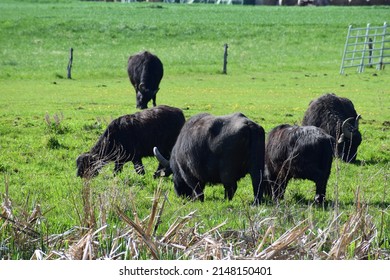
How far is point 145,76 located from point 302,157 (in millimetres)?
14090

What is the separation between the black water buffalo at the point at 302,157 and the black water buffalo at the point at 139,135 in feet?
9.22

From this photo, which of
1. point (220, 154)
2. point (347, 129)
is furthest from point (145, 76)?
point (220, 154)

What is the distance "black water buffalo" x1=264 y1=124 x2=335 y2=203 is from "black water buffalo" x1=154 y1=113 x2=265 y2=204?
44cm

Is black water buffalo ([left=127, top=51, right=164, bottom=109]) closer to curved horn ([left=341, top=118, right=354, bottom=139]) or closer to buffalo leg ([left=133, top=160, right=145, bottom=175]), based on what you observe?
buffalo leg ([left=133, top=160, right=145, bottom=175])

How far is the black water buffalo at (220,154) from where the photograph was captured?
12.2m

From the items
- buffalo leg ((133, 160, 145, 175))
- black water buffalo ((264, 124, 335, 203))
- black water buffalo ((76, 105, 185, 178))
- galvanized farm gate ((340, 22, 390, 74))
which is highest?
black water buffalo ((264, 124, 335, 203))

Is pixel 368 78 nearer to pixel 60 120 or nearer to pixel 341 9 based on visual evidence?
pixel 60 120

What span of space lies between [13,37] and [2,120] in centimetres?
3563

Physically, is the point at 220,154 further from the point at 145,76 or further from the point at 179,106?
the point at 145,76

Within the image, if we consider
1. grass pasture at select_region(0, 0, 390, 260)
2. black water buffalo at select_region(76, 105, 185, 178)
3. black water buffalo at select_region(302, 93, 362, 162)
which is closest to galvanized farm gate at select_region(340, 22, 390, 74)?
grass pasture at select_region(0, 0, 390, 260)

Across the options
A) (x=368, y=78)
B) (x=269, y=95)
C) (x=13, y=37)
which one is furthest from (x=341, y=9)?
(x=269, y=95)

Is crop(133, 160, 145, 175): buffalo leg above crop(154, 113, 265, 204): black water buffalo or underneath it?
underneath

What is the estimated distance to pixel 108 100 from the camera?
27.6m

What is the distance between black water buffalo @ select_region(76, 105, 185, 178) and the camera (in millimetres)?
15320
